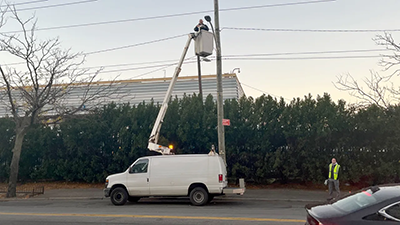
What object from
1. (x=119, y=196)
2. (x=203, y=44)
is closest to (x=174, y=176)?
(x=119, y=196)

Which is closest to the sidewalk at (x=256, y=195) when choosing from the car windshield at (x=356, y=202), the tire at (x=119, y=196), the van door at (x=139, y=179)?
the tire at (x=119, y=196)

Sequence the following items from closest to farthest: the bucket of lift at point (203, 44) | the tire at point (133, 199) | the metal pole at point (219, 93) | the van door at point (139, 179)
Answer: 1. the van door at point (139, 179)
2. the tire at point (133, 199)
3. the bucket of lift at point (203, 44)
4. the metal pole at point (219, 93)

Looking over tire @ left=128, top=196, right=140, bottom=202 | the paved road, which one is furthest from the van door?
tire @ left=128, top=196, right=140, bottom=202

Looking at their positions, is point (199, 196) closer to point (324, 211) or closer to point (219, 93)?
point (219, 93)

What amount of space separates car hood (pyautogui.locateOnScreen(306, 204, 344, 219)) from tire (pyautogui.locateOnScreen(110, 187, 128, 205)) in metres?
9.29

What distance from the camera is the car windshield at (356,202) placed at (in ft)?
14.6

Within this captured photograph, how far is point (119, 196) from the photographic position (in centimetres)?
1314

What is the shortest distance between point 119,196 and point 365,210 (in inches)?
412

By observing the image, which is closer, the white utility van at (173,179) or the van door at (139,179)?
the white utility van at (173,179)

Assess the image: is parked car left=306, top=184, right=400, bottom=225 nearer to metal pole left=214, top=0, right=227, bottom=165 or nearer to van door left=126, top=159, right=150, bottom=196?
van door left=126, top=159, right=150, bottom=196

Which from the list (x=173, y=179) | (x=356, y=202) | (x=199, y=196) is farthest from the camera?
(x=173, y=179)

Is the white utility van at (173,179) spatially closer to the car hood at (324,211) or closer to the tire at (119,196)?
the tire at (119,196)

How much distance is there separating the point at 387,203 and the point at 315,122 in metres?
13.0

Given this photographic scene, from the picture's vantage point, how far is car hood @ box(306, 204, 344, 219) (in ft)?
14.6
